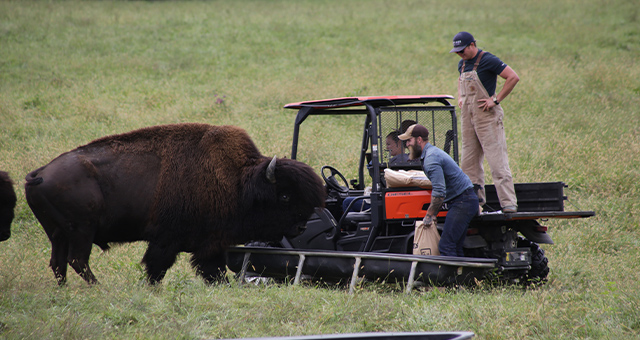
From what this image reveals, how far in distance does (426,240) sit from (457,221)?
0.40 meters

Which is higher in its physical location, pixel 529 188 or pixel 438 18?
pixel 438 18

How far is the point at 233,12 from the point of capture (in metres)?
26.2

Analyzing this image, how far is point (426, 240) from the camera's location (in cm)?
587

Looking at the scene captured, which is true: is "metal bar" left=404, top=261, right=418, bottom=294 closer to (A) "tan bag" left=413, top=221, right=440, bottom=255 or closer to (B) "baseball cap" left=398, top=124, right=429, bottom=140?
(A) "tan bag" left=413, top=221, right=440, bottom=255

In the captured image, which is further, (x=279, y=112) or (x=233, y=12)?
(x=233, y=12)

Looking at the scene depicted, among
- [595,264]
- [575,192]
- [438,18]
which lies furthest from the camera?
[438,18]

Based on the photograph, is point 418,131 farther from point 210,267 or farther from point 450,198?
point 210,267

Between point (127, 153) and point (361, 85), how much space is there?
10.5m

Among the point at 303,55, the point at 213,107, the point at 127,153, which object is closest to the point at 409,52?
the point at 303,55

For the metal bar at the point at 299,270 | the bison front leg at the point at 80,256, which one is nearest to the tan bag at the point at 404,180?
the metal bar at the point at 299,270

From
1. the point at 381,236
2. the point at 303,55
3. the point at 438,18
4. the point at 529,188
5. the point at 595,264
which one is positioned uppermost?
the point at 438,18

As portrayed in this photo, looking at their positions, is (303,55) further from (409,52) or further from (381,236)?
(381,236)

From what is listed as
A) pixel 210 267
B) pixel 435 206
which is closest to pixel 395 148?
pixel 435 206

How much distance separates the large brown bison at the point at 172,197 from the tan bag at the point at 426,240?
3.66 feet
